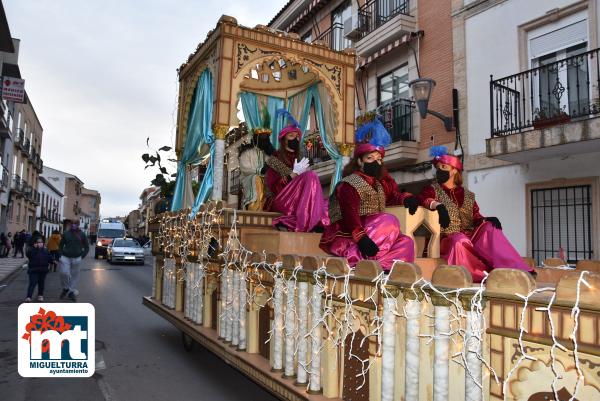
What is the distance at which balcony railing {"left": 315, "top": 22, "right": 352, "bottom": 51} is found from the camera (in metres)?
15.6

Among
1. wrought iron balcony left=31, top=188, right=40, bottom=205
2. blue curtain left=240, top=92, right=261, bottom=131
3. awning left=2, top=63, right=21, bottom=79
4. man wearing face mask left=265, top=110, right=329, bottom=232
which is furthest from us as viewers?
wrought iron balcony left=31, top=188, right=40, bottom=205

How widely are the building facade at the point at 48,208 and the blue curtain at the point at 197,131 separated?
44612 mm

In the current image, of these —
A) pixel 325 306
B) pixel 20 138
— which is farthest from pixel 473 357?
pixel 20 138

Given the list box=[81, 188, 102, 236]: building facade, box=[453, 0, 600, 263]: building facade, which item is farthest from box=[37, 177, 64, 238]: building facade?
box=[453, 0, 600, 263]: building facade

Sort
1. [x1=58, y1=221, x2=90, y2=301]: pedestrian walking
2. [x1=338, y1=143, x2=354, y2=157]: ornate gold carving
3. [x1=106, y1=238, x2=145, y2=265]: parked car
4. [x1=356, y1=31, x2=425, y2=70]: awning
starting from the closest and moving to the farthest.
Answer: [x1=338, y1=143, x2=354, y2=157]: ornate gold carving
[x1=58, y1=221, x2=90, y2=301]: pedestrian walking
[x1=356, y1=31, x2=425, y2=70]: awning
[x1=106, y1=238, x2=145, y2=265]: parked car

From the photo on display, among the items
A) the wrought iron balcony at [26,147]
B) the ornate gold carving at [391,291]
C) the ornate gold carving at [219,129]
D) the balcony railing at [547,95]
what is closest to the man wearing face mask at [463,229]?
the ornate gold carving at [391,291]

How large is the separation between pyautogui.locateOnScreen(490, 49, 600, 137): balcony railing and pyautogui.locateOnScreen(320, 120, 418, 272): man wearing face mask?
5.43 metres

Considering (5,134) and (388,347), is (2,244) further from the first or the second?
(388,347)

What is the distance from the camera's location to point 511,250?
3.71 m

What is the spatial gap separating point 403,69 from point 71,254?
9331mm

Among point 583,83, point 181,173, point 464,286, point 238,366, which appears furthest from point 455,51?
point 464,286

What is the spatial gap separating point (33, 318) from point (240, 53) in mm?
3784

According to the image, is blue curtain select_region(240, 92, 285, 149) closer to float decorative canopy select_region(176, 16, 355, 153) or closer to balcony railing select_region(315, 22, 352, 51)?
float decorative canopy select_region(176, 16, 355, 153)

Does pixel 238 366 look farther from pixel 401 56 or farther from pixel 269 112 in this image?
pixel 401 56
